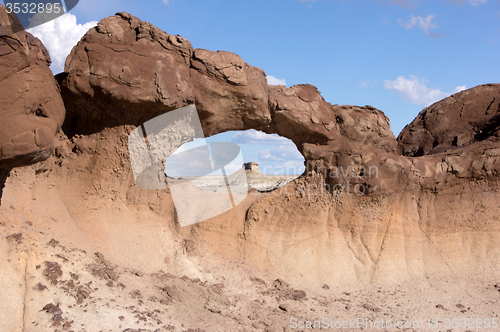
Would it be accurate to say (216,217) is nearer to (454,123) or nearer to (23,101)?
(23,101)

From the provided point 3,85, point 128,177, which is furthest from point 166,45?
point 3,85

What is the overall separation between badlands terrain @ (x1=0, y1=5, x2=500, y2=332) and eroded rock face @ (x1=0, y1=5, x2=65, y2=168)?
1 cm

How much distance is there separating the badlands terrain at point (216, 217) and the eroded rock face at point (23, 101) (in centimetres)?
1

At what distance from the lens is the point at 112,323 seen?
3.37 metres

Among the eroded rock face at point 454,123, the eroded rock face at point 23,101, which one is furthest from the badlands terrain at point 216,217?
the eroded rock face at point 454,123

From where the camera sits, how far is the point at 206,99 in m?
4.94

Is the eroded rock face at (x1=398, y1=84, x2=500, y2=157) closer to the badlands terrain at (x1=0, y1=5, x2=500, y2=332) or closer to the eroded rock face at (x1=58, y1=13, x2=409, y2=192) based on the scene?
the badlands terrain at (x1=0, y1=5, x2=500, y2=332)

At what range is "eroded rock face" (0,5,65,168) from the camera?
3107 mm

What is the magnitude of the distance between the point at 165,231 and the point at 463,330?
3.99m

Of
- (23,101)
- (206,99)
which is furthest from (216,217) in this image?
(23,101)

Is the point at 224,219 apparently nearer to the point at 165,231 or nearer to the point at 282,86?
the point at 165,231

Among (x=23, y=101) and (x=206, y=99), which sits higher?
(x=206, y=99)

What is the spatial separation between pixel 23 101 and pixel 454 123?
7.84 m

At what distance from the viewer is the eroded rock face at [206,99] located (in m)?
4.36
